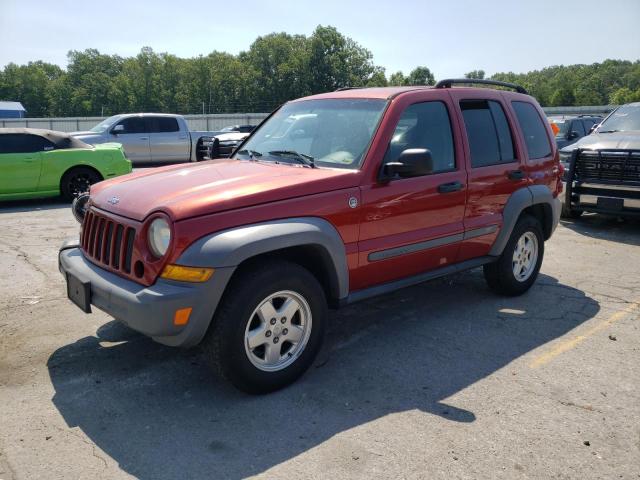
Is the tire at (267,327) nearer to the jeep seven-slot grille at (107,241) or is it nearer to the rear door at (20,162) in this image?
the jeep seven-slot grille at (107,241)

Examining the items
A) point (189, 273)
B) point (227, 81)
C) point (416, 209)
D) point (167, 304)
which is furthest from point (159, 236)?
point (227, 81)

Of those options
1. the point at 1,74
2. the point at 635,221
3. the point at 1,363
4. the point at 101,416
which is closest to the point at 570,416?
the point at 101,416

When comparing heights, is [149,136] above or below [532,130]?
below

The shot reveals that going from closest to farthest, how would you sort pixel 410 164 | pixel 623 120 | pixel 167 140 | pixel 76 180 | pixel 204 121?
pixel 410 164
pixel 623 120
pixel 76 180
pixel 167 140
pixel 204 121

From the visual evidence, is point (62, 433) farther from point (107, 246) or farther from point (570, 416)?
point (570, 416)

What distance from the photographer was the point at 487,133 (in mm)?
5074

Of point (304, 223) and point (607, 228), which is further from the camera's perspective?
point (607, 228)

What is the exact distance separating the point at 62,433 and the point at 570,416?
295 cm

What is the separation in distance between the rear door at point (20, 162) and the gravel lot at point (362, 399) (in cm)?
542

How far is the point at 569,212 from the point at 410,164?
6.82m

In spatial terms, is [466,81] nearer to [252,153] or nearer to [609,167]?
[252,153]

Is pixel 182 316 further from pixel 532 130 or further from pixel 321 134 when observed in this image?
pixel 532 130

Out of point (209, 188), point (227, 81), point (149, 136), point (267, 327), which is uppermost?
point (227, 81)

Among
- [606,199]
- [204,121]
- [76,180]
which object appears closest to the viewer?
[606,199]
